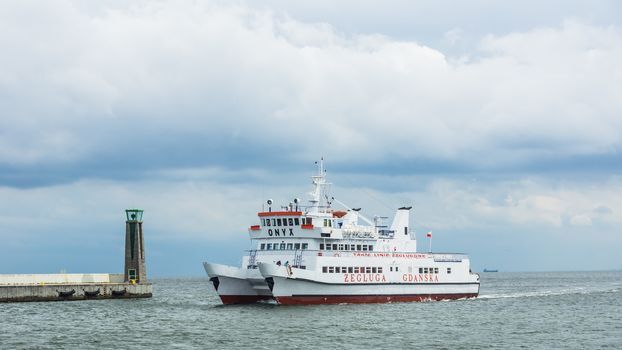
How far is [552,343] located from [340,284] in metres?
16.8

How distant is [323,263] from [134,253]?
2375 centimetres

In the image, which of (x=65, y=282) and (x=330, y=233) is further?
(x=65, y=282)

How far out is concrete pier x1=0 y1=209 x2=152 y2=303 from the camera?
6575 cm

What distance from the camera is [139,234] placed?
7206 cm

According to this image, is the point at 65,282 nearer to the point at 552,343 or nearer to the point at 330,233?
the point at 330,233

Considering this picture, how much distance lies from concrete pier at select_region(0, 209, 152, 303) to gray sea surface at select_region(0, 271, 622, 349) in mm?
2538

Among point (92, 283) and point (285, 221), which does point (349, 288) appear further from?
point (92, 283)

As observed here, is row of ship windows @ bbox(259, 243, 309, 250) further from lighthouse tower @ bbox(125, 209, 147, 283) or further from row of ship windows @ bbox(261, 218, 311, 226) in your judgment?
lighthouse tower @ bbox(125, 209, 147, 283)

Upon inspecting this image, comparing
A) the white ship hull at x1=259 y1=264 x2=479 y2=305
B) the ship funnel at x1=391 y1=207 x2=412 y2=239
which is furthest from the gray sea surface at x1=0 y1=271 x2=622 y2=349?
the ship funnel at x1=391 y1=207 x2=412 y2=239

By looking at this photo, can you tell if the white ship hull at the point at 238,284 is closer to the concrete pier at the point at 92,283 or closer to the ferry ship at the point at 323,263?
the ferry ship at the point at 323,263

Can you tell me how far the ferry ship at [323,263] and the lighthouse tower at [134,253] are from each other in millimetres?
16669

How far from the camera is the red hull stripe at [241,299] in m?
56.8

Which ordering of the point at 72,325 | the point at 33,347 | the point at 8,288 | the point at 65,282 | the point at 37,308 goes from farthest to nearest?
the point at 65,282 → the point at 8,288 → the point at 37,308 → the point at 72,325 → the point at 33,347

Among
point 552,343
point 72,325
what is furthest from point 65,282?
point 552,343
